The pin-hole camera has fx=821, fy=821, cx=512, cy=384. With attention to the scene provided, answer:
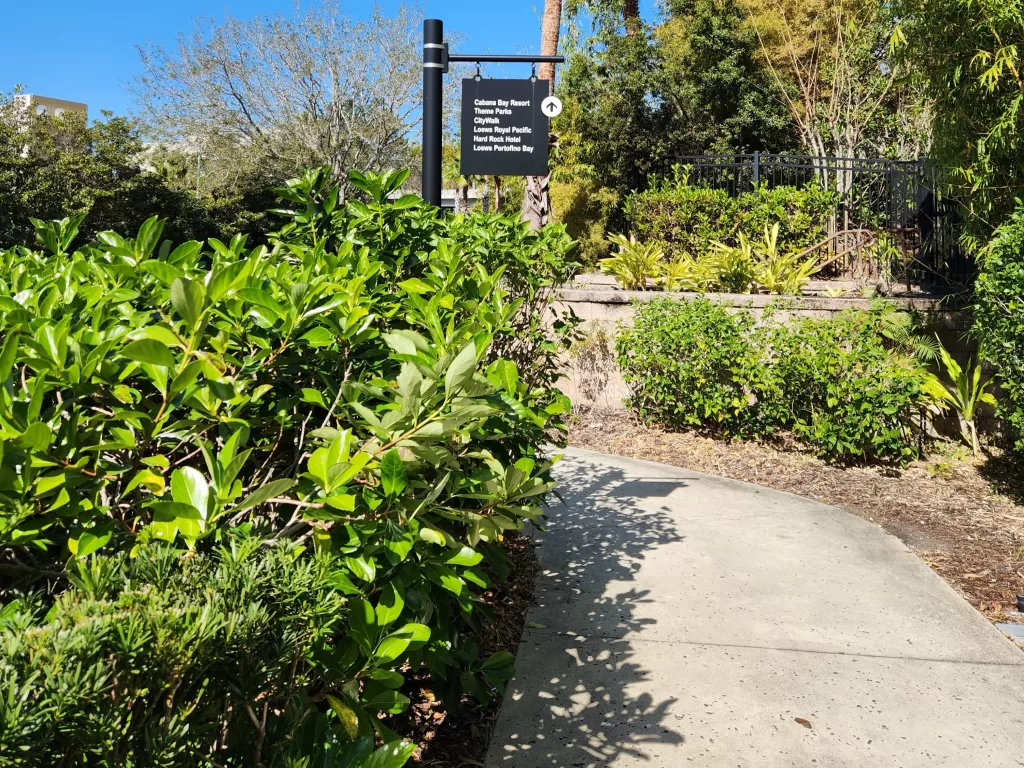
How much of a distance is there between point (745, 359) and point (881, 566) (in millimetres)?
2937

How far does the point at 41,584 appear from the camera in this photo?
1.64 metres

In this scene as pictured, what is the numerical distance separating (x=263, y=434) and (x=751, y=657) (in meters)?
2.48

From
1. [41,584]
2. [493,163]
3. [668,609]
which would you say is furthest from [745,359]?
[41,584]

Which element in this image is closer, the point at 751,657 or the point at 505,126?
the point at 751,657

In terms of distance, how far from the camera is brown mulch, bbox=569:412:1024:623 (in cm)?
478

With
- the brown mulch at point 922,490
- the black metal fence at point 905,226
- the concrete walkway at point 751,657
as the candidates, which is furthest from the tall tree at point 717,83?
the concrete walkway at point 751,657

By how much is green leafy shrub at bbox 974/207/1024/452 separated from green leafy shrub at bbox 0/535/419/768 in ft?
18.4

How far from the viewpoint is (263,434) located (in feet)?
6.78

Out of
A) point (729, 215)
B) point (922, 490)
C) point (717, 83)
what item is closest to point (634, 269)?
point (729, 215)

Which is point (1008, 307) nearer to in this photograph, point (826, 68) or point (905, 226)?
point (905, 226)

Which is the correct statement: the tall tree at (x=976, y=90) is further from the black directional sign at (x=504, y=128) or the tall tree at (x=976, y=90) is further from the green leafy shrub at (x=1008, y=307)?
the black directional sign at (x=504, y=128)

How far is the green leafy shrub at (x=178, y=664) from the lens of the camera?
1.01 m

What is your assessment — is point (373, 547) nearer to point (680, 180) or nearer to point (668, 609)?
point (668, 609)

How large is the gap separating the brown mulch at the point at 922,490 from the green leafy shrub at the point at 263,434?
3609 mm
